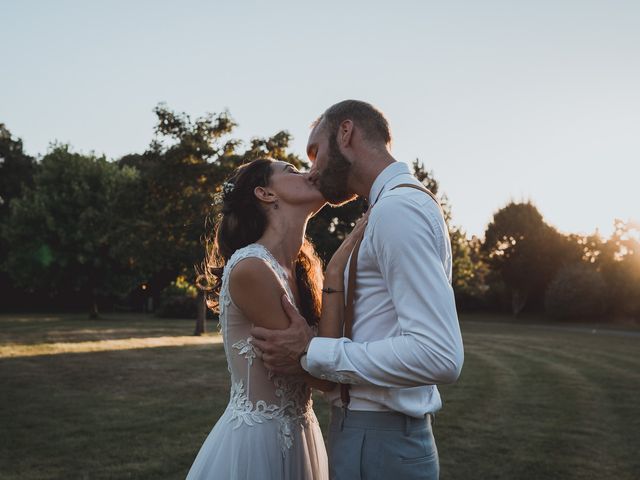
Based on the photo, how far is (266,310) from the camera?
288 cm

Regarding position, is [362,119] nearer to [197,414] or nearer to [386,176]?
[386,176]

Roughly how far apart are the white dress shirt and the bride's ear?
1.02 m

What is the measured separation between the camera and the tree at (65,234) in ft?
117

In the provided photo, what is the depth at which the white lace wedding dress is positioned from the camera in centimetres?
310

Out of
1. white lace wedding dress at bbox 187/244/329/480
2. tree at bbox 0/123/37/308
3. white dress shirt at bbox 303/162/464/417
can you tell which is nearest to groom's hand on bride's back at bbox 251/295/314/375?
white dress shirt at bbox 303/162/464/417

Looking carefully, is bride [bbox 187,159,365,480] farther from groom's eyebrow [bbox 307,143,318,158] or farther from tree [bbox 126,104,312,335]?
tree [bbox 126,104,312,335]

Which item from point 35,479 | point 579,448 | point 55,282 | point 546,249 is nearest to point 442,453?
point 579,448

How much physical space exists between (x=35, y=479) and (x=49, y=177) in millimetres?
33694

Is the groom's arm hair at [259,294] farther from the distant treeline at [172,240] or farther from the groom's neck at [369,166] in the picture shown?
the distant treeline at [172,240]

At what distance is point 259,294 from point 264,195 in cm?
81

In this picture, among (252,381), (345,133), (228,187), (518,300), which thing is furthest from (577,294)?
(345,133)

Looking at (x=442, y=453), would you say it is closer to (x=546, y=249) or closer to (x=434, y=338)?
(x=434, y=338)

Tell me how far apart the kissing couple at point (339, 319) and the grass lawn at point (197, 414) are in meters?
3.99

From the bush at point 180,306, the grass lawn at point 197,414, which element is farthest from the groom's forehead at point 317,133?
the bush at point 180,306
